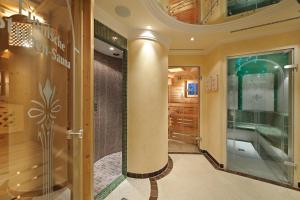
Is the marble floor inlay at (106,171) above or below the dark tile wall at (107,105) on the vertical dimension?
below

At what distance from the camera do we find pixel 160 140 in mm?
2873

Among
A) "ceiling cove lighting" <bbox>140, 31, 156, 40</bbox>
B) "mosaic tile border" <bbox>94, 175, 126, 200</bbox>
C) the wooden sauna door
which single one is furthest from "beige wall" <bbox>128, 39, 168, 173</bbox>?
the wooden sauna door

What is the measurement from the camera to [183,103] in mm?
5844

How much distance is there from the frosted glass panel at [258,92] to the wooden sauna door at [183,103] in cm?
231

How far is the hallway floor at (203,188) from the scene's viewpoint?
7.05 feet

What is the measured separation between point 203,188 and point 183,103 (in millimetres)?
3720

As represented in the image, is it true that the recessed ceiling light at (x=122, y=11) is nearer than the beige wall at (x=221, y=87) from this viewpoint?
Yes

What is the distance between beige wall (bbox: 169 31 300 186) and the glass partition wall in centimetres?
11

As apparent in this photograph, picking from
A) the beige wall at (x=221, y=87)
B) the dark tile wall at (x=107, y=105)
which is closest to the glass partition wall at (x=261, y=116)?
the beige wall at (x=221, y=87)

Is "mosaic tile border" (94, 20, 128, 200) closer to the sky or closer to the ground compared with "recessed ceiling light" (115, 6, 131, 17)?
closer to the ground

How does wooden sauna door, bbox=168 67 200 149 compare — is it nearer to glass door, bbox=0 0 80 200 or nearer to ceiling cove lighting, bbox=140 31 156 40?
ceiling cove lighting, bbox=140 31 156 40

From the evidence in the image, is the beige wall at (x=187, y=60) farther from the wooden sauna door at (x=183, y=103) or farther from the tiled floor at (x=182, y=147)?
the tiled floor at (x=182, y=147)

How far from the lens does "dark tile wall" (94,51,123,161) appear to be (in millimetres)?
3143

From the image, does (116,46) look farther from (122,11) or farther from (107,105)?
(107,105)
